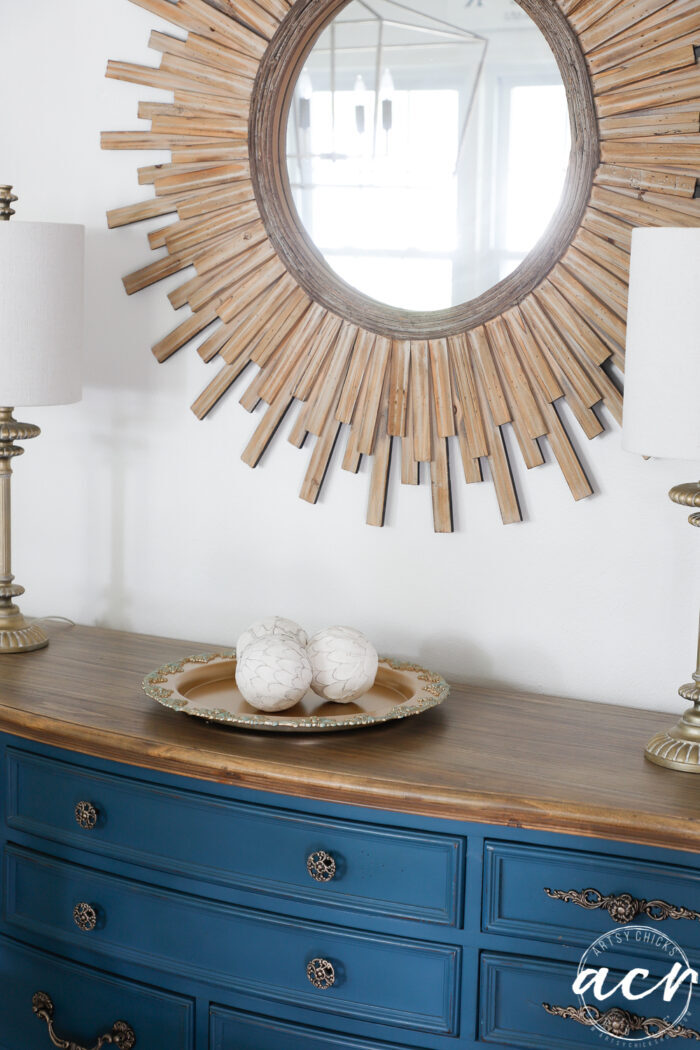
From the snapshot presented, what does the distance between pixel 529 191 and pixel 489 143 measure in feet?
0.34

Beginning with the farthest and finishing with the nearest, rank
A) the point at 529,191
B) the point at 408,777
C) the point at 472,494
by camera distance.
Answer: the point at 472,494, the point at 529,191, the point at 408,777

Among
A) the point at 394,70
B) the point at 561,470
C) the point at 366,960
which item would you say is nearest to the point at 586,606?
the point at 561,470

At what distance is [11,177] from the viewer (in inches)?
85.7

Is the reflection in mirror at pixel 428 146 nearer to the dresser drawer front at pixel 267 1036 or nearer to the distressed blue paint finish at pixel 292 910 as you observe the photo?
the distressed blue paint finish at pixel 292 910

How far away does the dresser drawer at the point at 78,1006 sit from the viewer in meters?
1.58

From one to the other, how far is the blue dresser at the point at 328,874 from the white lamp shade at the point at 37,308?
19.7 inches

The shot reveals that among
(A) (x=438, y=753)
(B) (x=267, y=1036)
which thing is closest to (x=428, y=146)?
(A) (x=438, y=753)

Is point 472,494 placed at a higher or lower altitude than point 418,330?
lower

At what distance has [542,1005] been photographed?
1.35m

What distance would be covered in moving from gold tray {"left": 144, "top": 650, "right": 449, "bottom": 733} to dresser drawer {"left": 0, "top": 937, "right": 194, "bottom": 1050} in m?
0.42

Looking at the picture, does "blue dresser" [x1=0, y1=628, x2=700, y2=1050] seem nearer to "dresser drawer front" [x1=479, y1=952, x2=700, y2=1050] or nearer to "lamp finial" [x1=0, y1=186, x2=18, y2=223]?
"dresser drawer front" [x1=479, y1=952, x2=700, y2=1050]

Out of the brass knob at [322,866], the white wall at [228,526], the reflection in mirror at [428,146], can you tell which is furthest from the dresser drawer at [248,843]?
the reflection in mirror at [428,146]

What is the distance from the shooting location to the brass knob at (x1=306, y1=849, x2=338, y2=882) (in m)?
1.42

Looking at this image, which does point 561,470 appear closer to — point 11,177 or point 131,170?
point 131,170
